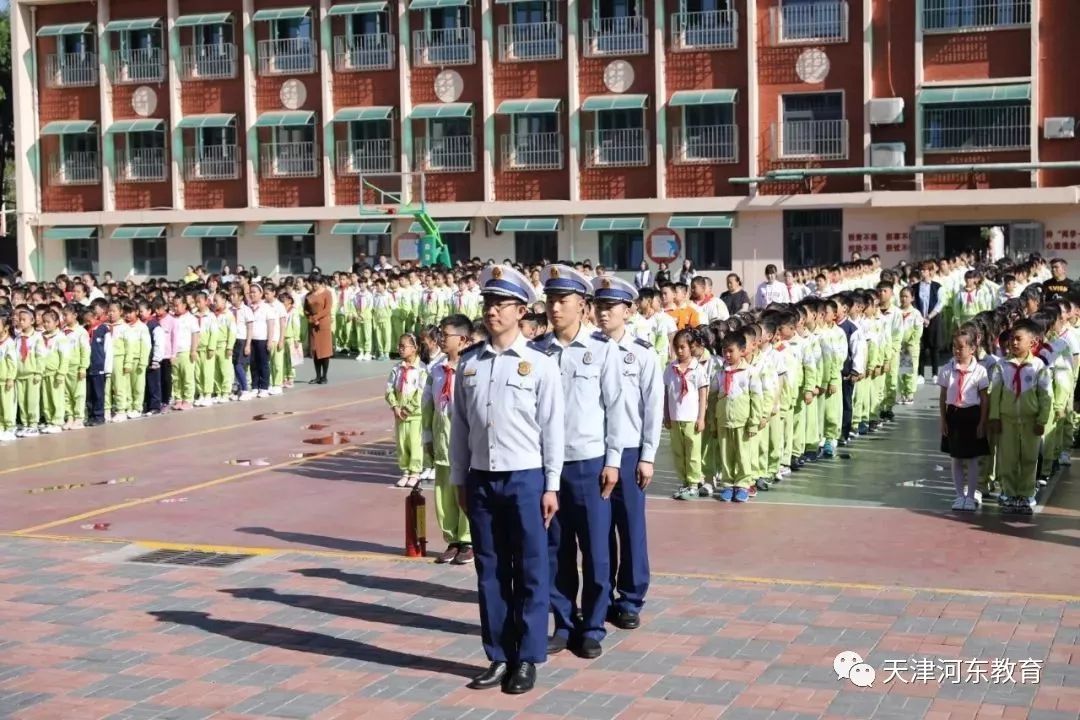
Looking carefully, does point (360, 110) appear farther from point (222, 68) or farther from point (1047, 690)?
point (1047, 690)

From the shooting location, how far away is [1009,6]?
35.9 m

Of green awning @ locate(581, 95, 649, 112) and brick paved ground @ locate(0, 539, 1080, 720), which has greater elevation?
green awning @ locate(581, 95, 649, 112)

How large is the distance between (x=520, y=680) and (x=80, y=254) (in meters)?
40.9

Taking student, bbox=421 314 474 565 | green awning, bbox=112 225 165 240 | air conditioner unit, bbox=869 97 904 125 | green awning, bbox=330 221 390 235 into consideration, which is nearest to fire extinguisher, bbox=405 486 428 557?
student, bbox=421 314 474 565

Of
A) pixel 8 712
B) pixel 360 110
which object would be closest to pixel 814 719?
pixel 8 712

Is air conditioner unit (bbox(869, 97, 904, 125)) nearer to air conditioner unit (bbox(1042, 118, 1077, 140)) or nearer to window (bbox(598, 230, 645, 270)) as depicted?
air conditioner unit (bbox(1042, 118, 1077, 140))

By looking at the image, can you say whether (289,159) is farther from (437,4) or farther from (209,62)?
(437,4)

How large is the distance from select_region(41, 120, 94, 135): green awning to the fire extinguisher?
36.7 metres

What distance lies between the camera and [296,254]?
43375mm

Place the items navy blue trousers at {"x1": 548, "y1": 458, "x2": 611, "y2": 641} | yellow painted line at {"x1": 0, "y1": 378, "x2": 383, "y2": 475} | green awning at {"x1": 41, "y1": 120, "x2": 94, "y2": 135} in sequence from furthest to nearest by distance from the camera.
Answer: green awning at {"x1": 41, "y1": 120, "x2": 94, "y2": 135} < yellow painted line at {"x1": 0, "y1": 378, "x2": 383, "y2": 475} < navy blue trousers at {"x1": 548, "y1": 458, "x2": 611, "y2": 641}

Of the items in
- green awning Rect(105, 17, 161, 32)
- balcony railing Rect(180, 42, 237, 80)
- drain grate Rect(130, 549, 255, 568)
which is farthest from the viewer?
green awning Rect(105, 17, 161, 32)

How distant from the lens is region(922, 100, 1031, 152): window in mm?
35781

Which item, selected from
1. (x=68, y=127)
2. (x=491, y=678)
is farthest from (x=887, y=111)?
(x=491, y=678)

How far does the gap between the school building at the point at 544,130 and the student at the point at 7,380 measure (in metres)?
18.9
